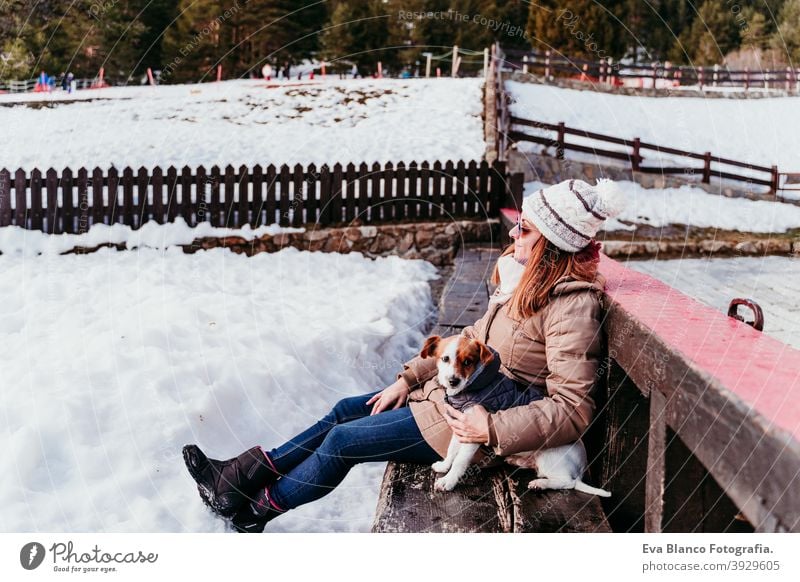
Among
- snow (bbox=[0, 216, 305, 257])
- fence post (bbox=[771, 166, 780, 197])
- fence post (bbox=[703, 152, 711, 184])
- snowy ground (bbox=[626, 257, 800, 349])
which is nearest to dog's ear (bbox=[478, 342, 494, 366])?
snowy ground (bbox=[626, 257, 800, 349])

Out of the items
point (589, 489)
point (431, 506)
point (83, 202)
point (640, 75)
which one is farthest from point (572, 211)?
point (640, 75)

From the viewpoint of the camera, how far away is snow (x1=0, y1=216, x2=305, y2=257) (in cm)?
811

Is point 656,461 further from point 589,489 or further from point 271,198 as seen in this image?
point 271,198

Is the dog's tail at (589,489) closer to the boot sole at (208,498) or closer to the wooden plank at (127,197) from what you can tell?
the boot sole at (208,498)

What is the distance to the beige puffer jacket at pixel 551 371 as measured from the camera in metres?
2.13

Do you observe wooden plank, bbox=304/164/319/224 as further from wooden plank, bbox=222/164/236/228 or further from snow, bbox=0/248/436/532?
snow, bbox=0/248/436/532

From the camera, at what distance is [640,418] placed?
224 centimetres

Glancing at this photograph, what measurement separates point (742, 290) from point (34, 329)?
6682 millimetres

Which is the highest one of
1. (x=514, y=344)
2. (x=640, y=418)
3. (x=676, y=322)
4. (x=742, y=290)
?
(x=676, y=322)

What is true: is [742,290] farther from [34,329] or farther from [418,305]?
[34,329]

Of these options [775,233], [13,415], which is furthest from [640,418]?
[775,233]

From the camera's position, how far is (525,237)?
2410 millimetres

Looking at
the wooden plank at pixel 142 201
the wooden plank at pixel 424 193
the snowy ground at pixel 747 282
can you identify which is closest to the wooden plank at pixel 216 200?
the wooden plank at pixel 142 201

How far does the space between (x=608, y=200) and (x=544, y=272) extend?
0.31 m
